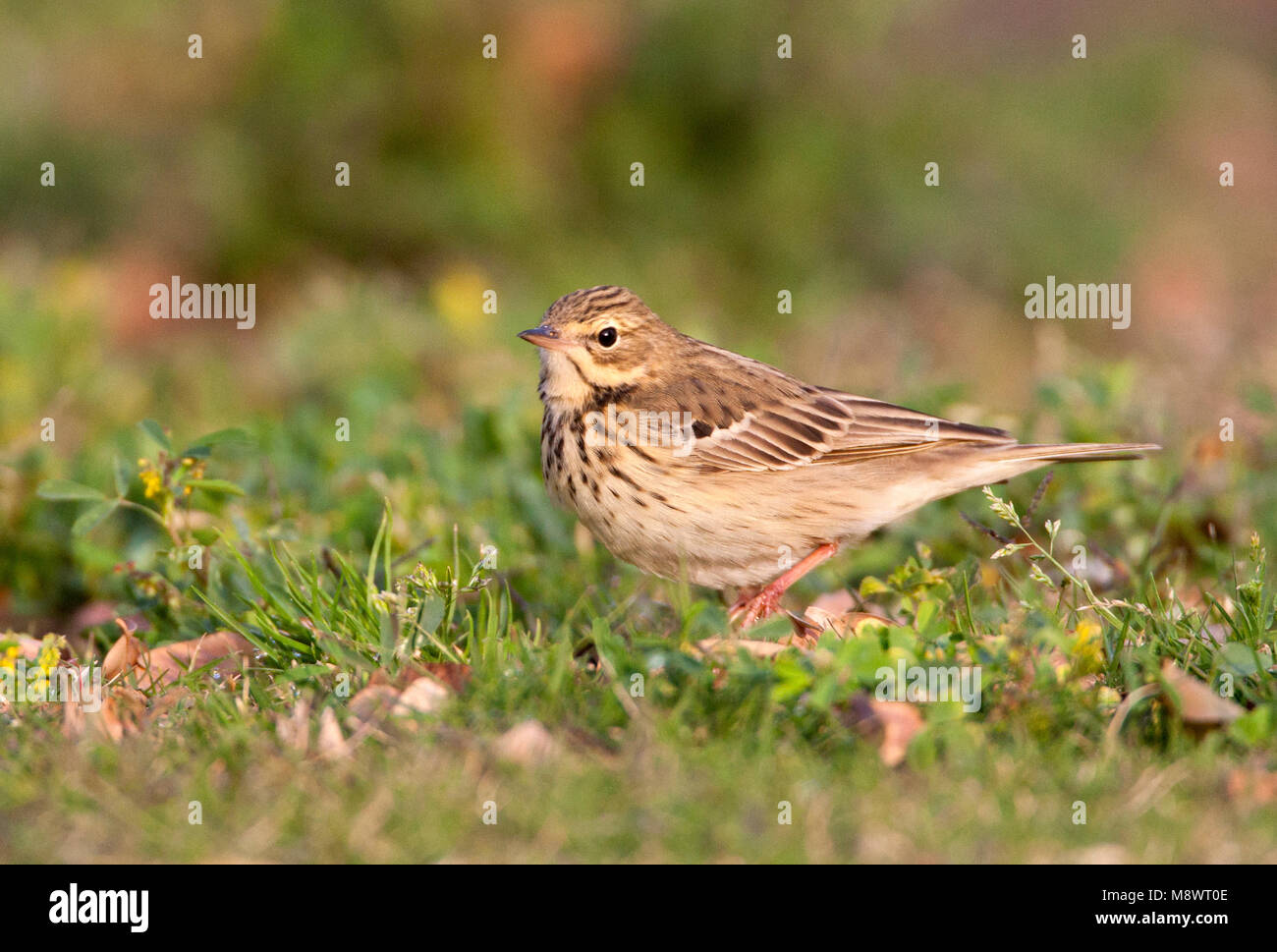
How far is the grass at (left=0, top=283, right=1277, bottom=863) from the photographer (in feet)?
12.3

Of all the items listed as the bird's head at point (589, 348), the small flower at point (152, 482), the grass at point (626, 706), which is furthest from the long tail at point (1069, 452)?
the small flower at point (152, 482)

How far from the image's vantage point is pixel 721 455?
589 cm

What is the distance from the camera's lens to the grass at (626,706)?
12.3ft

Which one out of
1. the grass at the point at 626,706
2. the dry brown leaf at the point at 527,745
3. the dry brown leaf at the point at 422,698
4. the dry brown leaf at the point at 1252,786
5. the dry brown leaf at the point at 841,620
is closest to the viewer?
the grass at the point at 626,706

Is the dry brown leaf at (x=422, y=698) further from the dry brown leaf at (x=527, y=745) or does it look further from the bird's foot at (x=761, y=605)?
the bird's foot at (x=761, y=605)

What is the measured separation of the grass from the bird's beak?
3.13 feet

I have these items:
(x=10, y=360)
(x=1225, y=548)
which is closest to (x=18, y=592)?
(x=10, y=360)

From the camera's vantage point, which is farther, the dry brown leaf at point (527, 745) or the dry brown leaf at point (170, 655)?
the dry brown leaf at point (170, 655)

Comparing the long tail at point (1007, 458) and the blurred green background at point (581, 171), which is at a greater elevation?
the blurred green background at point (581, 171)

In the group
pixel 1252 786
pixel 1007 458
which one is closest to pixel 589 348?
pixel 1007 458

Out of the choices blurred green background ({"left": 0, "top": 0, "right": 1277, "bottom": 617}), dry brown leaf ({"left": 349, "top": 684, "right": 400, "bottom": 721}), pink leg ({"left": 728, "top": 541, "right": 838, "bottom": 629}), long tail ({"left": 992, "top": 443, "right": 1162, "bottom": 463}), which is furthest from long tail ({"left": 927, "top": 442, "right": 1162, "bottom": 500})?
blurred green background ({"left": 0, "top": 0, "right": 1277, "bottom": 617})

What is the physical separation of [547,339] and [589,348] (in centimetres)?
18

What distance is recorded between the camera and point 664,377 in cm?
615

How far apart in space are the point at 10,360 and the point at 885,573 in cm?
506
